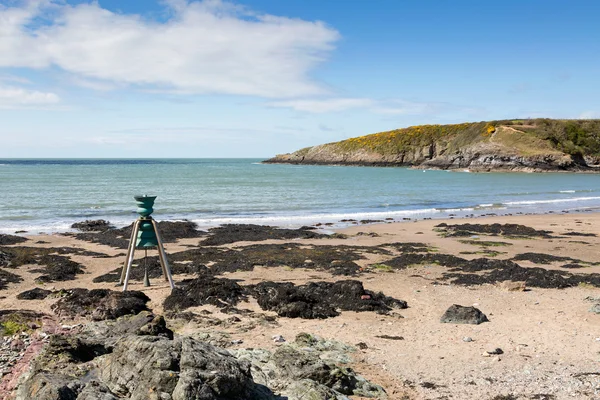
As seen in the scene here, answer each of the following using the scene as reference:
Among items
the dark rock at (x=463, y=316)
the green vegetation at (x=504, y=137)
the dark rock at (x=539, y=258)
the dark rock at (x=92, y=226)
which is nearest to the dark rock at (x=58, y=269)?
the dark rock at (x=92, y=226)

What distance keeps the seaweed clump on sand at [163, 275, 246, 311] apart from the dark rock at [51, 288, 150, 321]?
0.62 meters

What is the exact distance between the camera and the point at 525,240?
21203mm

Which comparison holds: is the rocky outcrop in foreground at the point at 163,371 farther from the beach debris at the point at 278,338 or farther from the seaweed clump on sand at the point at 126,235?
the seaweed clump on sand at the point at 126,235

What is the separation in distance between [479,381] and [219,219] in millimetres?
23866

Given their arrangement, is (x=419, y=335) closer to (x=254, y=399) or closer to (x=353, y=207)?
(x=254, y=399)

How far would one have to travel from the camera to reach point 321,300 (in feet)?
35.1

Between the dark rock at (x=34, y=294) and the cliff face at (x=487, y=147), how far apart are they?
9663cm

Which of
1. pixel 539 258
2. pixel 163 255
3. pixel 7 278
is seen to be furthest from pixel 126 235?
pixel 539 258

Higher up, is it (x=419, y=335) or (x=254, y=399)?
(x=254, y=399)

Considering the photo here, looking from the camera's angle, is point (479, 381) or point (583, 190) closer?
point (479, 381)

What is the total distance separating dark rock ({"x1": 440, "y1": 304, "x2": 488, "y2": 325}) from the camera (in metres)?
9.57

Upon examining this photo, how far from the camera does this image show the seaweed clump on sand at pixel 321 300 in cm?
998

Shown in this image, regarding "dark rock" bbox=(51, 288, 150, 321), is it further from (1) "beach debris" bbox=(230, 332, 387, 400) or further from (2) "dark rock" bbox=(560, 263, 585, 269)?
(2) "dark rock" bbox=(560, 263, 585, 269)

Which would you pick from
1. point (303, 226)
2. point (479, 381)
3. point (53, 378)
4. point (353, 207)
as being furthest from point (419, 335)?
point (353, 207)
